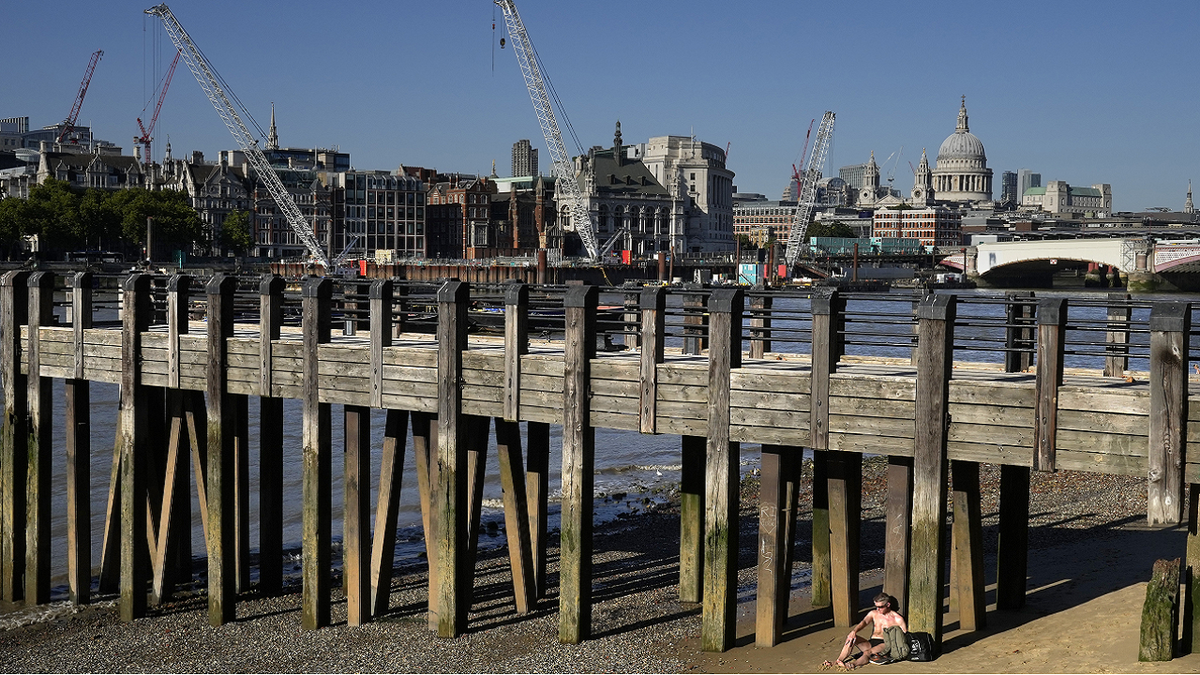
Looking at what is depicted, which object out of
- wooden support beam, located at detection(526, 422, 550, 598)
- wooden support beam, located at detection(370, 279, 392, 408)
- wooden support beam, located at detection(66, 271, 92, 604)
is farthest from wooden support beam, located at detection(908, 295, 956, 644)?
wooden support beam, located at detection(66, 271, 92, 604)

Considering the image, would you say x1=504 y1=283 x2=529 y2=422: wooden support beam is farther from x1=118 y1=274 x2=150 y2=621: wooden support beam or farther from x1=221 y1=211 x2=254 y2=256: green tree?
x1=221 y1=211 x2=254 y2=256: green tree

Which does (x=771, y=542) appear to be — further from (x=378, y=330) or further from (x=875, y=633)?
(x=378, y=330)

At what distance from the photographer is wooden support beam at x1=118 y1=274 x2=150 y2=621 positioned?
18188mm

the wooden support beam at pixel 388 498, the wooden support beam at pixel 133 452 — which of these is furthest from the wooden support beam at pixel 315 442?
the wooden support beam at pixel 133 452

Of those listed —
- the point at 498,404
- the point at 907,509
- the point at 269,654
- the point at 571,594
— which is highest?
the point at 498,404

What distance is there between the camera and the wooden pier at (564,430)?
1309cm

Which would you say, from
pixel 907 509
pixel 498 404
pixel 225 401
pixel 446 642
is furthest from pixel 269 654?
pixel 907 509

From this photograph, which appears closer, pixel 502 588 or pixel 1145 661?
pixel 1145 661

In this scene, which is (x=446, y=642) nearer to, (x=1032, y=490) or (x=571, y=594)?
(x=571, y=594)

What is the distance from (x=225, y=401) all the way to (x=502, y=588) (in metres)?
5.06

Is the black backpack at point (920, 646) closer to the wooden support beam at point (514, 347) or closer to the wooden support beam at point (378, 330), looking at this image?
the wooden support beam at point (514, 347)

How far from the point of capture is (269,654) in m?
16.6

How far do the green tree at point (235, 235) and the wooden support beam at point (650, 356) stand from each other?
517 ft

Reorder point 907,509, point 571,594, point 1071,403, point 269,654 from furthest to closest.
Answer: point 269,654, point 571,594, point 907,509, point 1071,403
